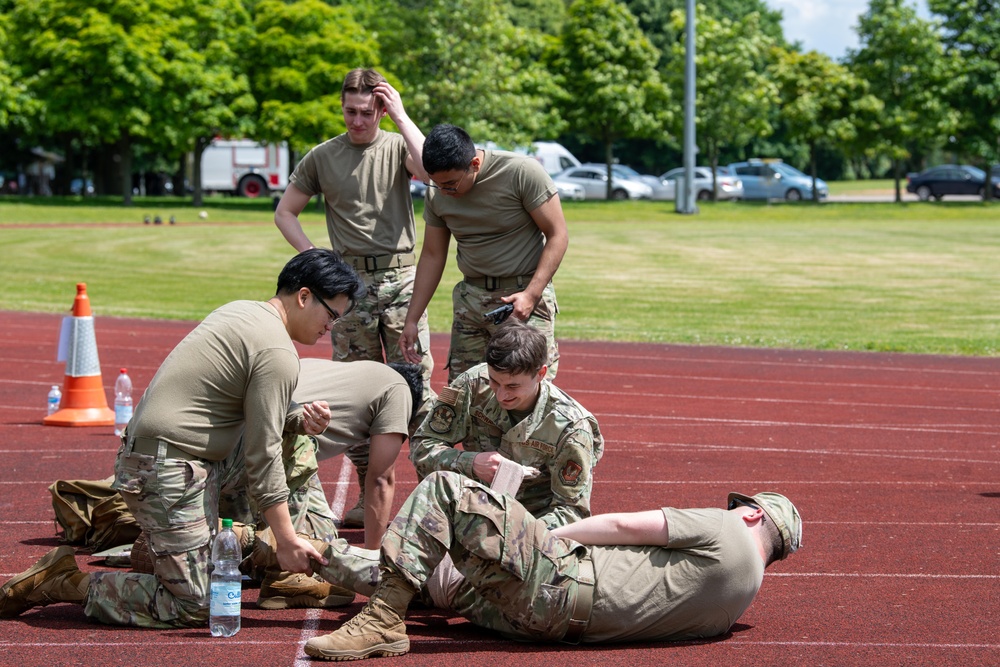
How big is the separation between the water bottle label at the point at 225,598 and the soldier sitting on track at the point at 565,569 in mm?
431

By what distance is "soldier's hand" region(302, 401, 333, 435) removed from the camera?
5.42 meters

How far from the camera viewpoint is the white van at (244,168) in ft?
199

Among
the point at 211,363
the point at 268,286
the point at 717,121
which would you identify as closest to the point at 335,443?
the point at 211,363

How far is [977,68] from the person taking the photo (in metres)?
49.8

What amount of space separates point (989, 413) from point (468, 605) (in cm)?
714

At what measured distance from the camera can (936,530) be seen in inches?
274

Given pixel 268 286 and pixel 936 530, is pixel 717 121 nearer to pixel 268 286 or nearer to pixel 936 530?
pixel 268 286

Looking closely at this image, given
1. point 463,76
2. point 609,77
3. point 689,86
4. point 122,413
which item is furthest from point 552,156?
point 122,413

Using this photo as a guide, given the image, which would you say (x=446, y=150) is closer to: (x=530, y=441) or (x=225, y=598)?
(x=530, y=441)

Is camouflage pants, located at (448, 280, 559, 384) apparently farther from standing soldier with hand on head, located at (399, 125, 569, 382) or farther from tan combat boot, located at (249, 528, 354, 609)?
tan combat boot, located at (249, 528, 354, 609)

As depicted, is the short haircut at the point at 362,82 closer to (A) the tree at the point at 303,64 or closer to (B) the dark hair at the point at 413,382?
(B) the dark hair at the point at 413,382

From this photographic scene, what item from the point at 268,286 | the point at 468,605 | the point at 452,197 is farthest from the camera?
the point at 268,286

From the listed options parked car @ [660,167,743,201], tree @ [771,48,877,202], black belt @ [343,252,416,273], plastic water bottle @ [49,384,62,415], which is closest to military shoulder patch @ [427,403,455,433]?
black belt @ [343,252,416,273]

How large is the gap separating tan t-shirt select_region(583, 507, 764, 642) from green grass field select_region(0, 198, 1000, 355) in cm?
1065
